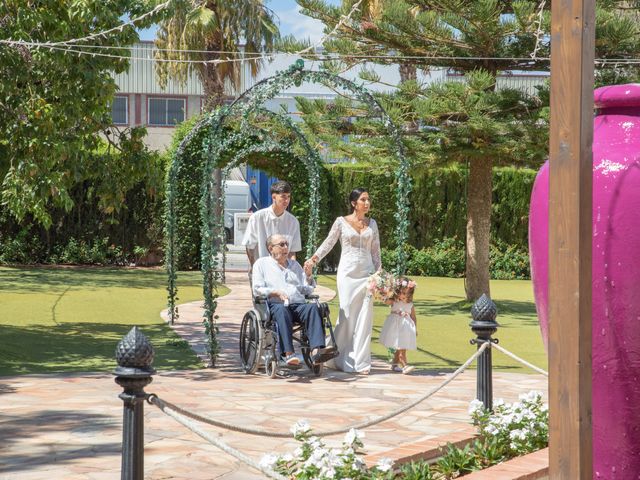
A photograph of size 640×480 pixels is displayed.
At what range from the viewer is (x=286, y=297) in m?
9.14

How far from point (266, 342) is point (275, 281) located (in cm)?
60

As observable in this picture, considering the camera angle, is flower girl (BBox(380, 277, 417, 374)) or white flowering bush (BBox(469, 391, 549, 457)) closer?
white flowering bush (BBox(469, 391, 549, 457))

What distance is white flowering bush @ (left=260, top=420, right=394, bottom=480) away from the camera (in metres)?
4.39

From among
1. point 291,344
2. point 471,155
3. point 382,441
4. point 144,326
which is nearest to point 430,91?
point 471,155

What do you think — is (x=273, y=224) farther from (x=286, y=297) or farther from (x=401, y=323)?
(x=401, y=323)

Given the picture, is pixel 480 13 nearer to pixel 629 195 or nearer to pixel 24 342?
pixel 24 342

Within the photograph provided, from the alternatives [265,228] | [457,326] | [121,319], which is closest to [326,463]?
[265,228]

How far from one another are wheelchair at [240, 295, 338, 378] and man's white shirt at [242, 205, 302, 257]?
2.79ft

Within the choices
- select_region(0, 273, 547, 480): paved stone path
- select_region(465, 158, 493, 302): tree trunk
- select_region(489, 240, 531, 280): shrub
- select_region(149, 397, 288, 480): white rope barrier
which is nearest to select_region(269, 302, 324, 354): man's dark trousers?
select_region(0, 273, 547, 480): paved stone path

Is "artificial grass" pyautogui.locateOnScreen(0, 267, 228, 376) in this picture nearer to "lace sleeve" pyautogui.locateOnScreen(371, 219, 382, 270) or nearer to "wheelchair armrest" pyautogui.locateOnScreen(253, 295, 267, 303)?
"wheelchair armrest" pyautogui.locateOnScreen(253, 295, 267, 303)

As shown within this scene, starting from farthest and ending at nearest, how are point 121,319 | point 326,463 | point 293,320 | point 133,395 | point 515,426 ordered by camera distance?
point 121,319 < point 293,320 < point 515,426 < point 326,463 < point 133,395

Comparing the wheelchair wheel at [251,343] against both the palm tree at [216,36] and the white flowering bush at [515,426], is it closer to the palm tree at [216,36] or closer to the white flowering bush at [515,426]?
the white flowering bush at [515,426]

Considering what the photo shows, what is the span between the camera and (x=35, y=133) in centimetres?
953

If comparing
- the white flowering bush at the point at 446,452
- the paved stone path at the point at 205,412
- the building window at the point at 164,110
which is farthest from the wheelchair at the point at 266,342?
the building window at the point at 164,110
